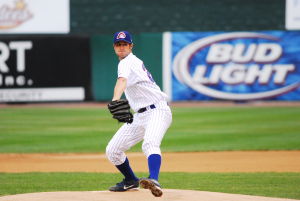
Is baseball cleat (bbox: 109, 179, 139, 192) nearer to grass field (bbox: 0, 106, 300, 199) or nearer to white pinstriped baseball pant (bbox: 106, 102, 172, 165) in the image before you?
white pinstriped baseball pant (bbox: 106, 102, 172, 165)

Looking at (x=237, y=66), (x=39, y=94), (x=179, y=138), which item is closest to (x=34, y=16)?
(x=39, y=94)

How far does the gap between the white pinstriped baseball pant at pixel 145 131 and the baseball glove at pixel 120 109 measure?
276mm

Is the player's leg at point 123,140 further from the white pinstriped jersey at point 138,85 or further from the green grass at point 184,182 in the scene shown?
the green grass at point 184,182

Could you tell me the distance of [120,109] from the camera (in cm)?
686

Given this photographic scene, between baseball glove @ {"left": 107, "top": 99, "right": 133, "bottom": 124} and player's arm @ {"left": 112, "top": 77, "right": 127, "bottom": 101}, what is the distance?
0.26 feet

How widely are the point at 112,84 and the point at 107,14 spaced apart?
328 cm

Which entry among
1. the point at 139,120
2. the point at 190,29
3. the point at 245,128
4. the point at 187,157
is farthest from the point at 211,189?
the point at 190,29

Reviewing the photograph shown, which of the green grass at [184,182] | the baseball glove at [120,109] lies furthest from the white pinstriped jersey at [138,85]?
the green grass at [184,182]

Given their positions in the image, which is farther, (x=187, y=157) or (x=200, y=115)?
(x=200, y=115)

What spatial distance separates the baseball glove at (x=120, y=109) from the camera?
682 cm

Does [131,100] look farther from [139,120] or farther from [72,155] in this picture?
[72,155]

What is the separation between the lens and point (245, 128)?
15.4 m

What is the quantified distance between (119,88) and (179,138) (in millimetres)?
7670

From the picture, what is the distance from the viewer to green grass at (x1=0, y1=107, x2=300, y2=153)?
13094 millimetres
